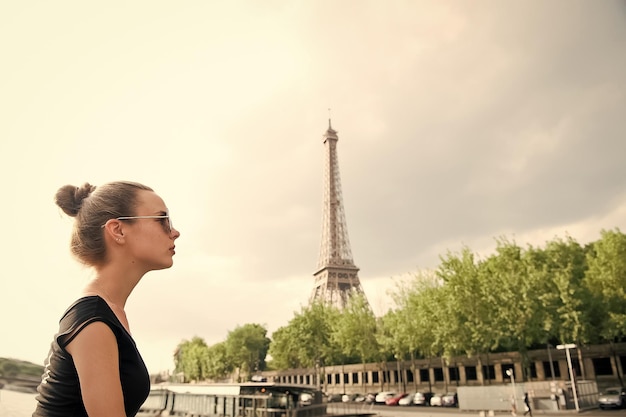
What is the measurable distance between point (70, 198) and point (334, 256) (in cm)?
6916

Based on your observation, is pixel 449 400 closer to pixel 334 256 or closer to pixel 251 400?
pixel 251 400

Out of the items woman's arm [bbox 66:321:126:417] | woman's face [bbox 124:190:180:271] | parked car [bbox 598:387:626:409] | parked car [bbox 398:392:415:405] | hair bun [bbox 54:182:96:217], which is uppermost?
hair bun [bbox 54:182:96:217]

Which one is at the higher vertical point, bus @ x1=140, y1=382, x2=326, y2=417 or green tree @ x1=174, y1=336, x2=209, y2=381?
green tree @ x1=174, y1=336, x2=209, y2=381

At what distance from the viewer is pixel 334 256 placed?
70375mm

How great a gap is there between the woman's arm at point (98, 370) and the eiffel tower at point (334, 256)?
6373 centimetres

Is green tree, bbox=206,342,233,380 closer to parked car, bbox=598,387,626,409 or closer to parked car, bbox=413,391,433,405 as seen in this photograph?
parked car, bbox=413,391,433,405

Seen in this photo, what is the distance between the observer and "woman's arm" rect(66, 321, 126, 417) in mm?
1239

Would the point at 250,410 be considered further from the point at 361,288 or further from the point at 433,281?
the point at 361,288

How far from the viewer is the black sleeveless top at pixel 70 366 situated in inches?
51.4

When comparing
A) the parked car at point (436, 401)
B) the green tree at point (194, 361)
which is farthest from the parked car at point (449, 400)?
the green tree at point (194, 361)

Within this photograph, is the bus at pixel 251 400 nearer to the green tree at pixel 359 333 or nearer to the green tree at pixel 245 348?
the green tree at pixel 359 333

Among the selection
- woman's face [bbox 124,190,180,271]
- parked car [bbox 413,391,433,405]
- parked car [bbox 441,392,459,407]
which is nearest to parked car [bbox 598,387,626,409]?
parked car [bbox 441,392,459,407]

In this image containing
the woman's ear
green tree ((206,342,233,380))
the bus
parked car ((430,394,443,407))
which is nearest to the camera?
the woman's ear

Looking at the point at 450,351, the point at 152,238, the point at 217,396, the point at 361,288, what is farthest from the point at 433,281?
the point at 152,238
